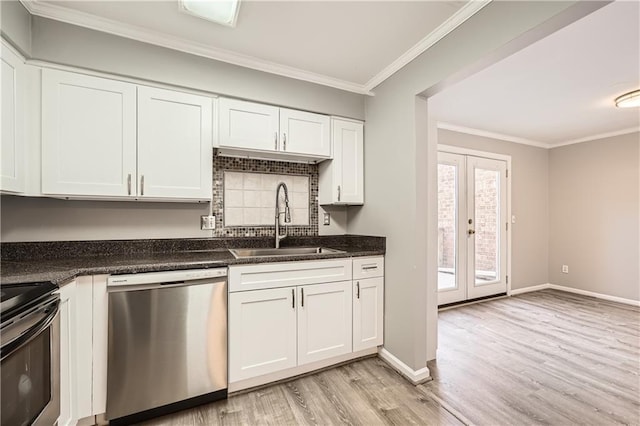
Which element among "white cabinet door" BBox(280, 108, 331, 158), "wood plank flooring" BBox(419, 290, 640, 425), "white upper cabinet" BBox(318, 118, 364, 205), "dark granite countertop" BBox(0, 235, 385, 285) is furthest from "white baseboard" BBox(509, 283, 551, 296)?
"white cabinet door" BBox(280, 108, 331, 158)

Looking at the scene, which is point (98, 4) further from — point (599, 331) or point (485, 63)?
point (599, 331)

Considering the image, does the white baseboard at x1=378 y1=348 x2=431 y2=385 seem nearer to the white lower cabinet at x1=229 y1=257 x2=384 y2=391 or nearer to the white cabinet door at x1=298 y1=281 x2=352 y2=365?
the white lower cabinet at x1=229 y1=257 x2=384 y2=391

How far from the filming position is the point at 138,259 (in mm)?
1861

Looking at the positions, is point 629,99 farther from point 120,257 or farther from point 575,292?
point 120,257

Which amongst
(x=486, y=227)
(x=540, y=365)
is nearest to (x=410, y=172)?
(x=540, y=365)

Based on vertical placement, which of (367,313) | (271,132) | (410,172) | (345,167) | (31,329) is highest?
(271,132)

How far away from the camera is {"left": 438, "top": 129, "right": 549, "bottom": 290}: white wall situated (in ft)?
14.3

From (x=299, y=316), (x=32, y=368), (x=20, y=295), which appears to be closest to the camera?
(x=20, y=295)

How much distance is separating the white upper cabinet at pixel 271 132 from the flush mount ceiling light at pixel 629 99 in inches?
118

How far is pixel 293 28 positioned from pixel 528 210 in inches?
182

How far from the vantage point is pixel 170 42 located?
1.94 m

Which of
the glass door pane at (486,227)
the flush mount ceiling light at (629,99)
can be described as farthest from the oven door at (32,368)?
the flush mount ceiling light at (629,99)

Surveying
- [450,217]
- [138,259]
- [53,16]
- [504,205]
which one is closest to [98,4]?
[53,16]

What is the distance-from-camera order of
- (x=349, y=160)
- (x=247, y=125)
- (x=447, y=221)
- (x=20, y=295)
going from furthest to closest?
1. (x=447, y=221)
2. (x=349, y=160)
3. (x=247, y=125)
4. (x=20, y=295)
